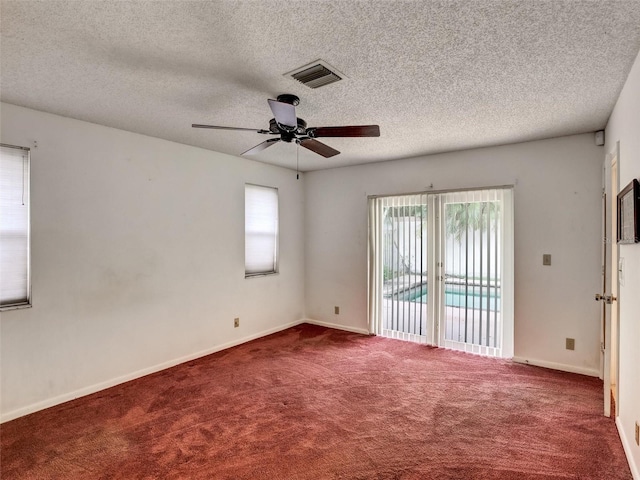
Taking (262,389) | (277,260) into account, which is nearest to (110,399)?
(262,389)

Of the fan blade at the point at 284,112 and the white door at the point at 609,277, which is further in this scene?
the white door at the point at 609,277

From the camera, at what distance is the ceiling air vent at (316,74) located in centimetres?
216

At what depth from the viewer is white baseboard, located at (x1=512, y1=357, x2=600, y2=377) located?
3485mm

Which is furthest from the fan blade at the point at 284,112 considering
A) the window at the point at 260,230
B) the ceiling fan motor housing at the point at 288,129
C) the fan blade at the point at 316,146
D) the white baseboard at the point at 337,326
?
the white baseboard at the point at 337,326

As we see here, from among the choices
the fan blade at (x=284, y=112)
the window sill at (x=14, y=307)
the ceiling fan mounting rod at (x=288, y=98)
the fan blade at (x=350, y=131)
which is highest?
the ceiling fan mounting rod at (x=288, y=98)

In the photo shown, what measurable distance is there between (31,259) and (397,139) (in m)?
3.62

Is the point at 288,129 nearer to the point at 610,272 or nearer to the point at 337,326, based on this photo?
the point at 610,272

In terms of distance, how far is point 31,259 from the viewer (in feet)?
9.36

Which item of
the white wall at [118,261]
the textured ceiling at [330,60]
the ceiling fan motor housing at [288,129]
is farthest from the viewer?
the white wall at [118,261]

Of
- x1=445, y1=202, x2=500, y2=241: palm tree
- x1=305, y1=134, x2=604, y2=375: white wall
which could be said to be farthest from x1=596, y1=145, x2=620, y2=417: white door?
x1=445, y1=202, x2=500, y2=241: palm tree

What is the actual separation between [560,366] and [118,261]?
4720 millimetres

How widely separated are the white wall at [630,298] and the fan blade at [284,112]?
2031 millimetres

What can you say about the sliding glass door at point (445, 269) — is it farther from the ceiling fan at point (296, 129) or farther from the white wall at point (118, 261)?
the ceiling fan at point (296, 129)

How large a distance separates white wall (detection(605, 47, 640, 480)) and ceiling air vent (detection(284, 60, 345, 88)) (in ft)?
5.82
